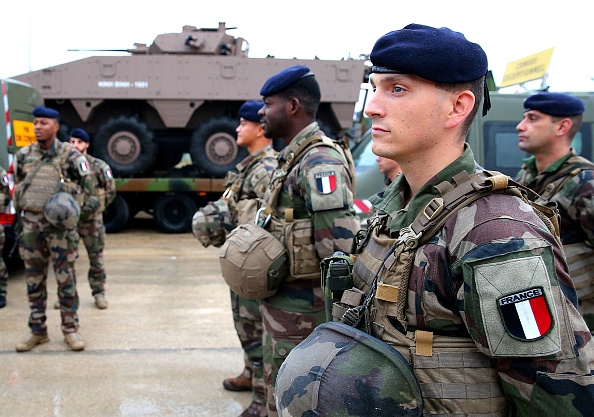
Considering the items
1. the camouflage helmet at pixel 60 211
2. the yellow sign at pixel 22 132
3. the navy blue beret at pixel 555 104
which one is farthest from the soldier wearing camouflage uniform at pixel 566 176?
the yellow sign at pixel 22 132

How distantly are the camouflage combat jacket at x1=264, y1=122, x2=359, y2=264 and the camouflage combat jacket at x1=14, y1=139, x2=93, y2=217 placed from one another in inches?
103

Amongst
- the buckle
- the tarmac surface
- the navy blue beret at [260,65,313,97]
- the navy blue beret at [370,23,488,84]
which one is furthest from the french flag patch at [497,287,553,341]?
the tarmac surface

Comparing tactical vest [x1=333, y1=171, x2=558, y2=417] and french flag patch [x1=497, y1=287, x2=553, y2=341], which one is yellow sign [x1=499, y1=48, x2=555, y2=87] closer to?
tactical vest [x1=333, y1=171, x2=558, y2=417]

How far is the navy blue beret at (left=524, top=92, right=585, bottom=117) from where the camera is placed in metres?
3.26

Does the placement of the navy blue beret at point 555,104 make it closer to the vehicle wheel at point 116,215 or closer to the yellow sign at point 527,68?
the yellow sign at point 527,68

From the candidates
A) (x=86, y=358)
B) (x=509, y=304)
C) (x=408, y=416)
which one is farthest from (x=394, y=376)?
(x=86, y=358)

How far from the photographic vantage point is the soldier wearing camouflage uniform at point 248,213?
138 inches

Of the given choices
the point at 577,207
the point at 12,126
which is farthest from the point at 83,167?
the point at 577,207

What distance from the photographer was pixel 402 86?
144cm

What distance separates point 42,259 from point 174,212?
6910mm

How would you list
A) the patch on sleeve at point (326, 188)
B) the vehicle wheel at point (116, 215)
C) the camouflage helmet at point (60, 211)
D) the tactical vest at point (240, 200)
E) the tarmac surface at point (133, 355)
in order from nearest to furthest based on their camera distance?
1. the patch on sleeve at point (326, 188)
2. the tactical vest at point (240, 200)
3. the tarmac surface at point (133, 355)
4. the camouflage helmet at point (60, 211)
5. the vehicle wheel at point (116, 215)

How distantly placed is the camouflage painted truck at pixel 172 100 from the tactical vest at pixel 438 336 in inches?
402

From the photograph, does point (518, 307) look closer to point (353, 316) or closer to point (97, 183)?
point (353, 316)

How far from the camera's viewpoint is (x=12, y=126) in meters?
6.75
